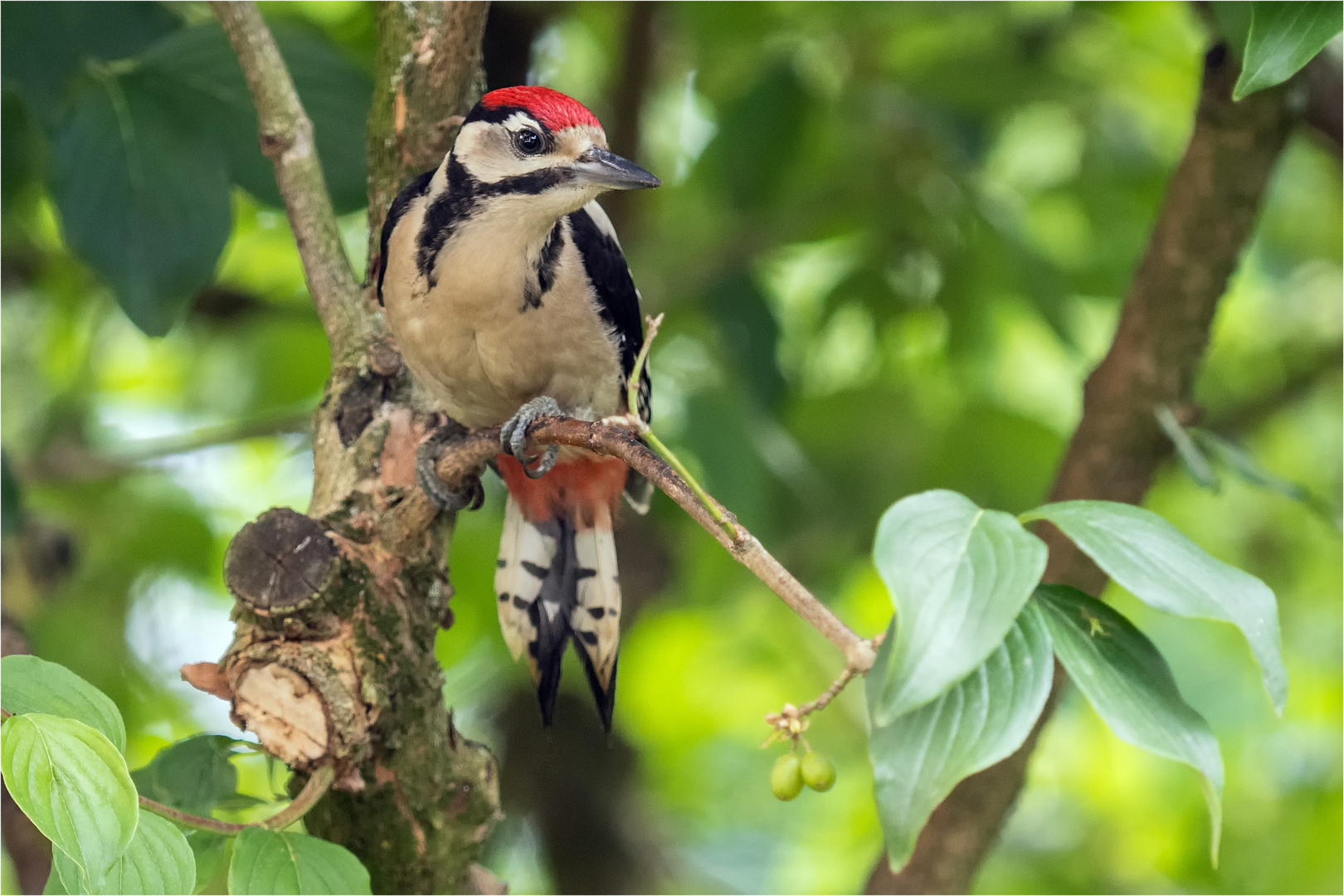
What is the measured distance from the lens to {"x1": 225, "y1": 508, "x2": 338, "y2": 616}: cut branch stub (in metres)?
1.70

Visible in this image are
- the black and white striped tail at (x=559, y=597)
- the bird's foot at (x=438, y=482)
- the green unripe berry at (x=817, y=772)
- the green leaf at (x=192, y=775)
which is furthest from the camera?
the black and white striped tail at (x=559, y=597)

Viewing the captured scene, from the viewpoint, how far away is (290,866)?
1397mm

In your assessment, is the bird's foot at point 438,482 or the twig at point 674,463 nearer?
the twig at point 674,463

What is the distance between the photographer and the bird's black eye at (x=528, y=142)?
6.51ft

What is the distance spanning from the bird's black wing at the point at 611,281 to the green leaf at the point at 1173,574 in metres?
1.04

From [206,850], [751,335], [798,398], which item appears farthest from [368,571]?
[798,398]

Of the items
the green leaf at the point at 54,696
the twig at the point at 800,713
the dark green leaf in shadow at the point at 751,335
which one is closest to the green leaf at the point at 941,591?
the twig at the point at 800,713

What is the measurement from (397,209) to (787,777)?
114 cm

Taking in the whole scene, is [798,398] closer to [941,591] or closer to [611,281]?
[611,281]

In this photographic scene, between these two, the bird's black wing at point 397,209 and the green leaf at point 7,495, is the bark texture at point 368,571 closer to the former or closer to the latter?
the bird's black wing at point 397,209

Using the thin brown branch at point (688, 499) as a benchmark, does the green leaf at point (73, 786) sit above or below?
below

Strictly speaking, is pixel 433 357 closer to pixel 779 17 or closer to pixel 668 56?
pixel 779 17

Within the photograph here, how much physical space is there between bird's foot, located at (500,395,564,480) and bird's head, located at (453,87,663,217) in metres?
0.30

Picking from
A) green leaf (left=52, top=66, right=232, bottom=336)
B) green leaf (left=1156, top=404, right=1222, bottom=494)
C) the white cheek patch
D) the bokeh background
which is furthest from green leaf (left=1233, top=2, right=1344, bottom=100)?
green leaf (left=52, top=66, right=232, bottom=336)
